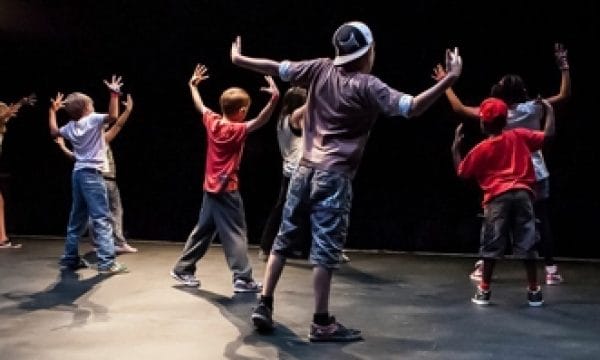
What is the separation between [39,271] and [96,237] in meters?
0.46

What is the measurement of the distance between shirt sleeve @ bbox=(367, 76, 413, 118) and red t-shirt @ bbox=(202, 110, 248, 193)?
1325 mm

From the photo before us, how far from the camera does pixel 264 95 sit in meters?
6.82

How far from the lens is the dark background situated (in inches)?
236

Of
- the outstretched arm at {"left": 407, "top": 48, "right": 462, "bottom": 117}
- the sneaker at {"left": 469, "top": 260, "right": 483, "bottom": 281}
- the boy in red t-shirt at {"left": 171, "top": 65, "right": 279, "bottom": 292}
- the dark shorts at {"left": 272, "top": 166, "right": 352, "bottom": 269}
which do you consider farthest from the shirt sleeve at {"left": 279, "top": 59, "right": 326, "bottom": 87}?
the sneaker at {"left": 469, "top": 260, "right": 483, "bottom": 281}

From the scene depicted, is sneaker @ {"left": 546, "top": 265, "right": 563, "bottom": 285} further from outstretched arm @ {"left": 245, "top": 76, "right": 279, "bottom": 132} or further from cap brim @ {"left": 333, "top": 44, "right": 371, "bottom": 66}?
cap brim @ {"left": 333, "top": 44, "right": 371, "bottom": 66}

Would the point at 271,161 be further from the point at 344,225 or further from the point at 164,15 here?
the point at 344,225

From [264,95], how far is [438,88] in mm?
3744

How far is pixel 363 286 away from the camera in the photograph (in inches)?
196

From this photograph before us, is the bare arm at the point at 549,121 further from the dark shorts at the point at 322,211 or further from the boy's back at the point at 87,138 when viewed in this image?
the boy's back at the point at 87,138

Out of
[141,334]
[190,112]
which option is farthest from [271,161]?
[141,334]

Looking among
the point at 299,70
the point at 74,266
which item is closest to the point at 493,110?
the point at 299,70

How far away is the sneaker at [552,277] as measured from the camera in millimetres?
5070

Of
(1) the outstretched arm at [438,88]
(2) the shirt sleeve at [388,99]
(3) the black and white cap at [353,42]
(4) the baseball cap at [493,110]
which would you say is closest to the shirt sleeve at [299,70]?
(3) the black and white cap at [353,42]

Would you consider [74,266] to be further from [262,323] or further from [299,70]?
[299,70]
